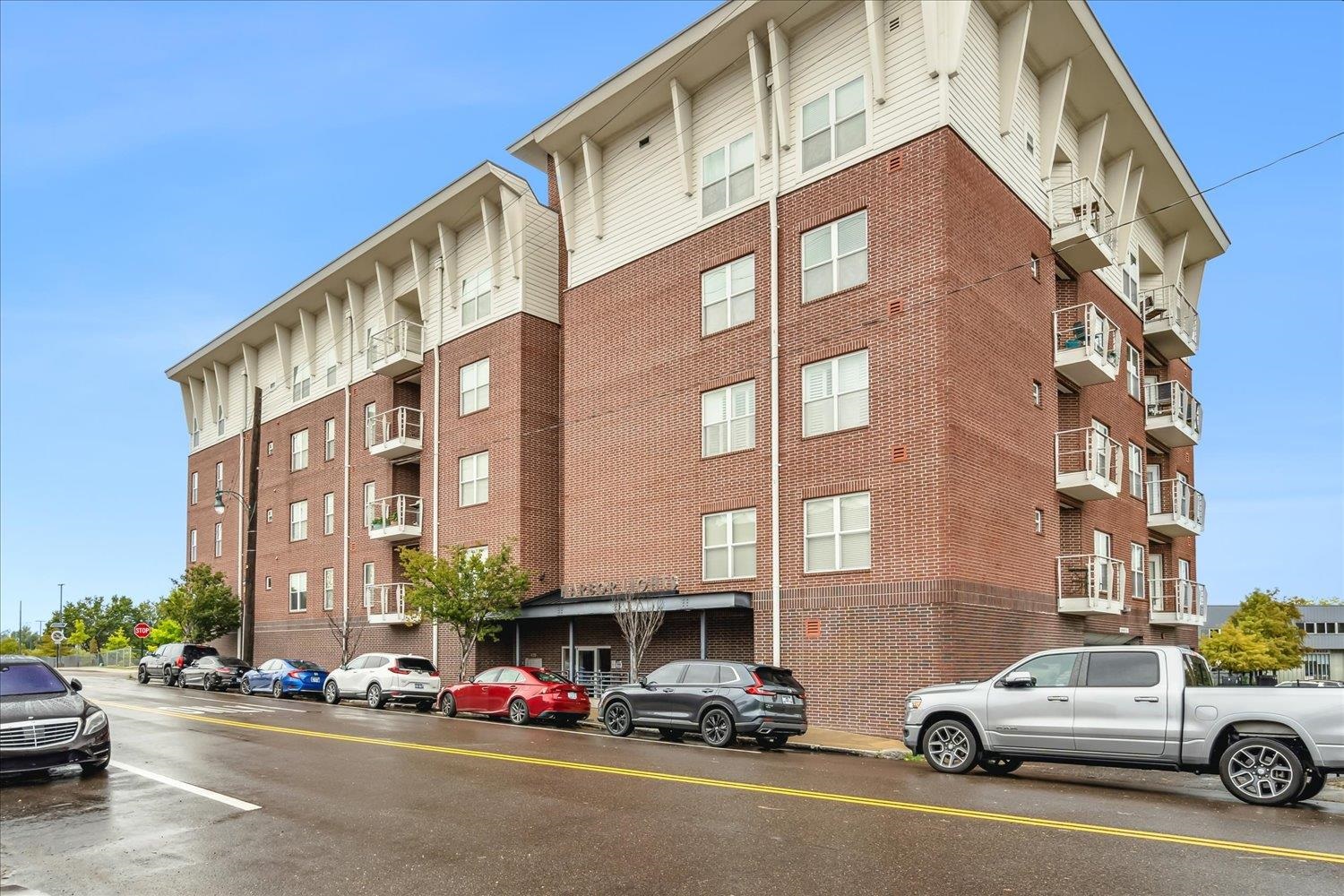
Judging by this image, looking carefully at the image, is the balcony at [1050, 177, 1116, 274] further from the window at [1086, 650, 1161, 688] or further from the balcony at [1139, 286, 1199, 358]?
the window at [1086, 650, 1161, 688]

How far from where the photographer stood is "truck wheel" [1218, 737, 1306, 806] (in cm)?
1189

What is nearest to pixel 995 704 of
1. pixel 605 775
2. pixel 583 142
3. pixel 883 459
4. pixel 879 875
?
pixel 605 775

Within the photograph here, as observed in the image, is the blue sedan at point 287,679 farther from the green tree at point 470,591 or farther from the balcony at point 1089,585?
the balcony at point 1089,585

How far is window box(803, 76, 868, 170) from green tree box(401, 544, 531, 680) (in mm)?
13493

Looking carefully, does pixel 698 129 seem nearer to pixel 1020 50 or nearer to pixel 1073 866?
pixel 1020 50

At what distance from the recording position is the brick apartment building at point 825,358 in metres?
22.2

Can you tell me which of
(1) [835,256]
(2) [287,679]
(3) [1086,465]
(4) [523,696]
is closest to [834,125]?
(1) [835,256]

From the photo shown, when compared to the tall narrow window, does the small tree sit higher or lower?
lower

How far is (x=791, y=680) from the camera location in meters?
19.2

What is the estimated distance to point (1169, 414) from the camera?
33.5 m

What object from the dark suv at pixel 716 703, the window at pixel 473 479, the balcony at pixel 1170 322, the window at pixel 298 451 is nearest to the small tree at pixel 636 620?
the dark suv at pixel 716 703

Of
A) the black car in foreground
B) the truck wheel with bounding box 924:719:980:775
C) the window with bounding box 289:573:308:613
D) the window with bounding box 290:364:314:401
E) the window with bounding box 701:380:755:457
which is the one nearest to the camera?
the black car in foreground

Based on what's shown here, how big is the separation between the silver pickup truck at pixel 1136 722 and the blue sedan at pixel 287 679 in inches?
897

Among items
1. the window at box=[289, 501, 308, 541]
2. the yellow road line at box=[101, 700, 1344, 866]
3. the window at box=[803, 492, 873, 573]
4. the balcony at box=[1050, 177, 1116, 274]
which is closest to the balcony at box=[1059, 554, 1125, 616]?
the window at box=[803, 492, 873, 573]
